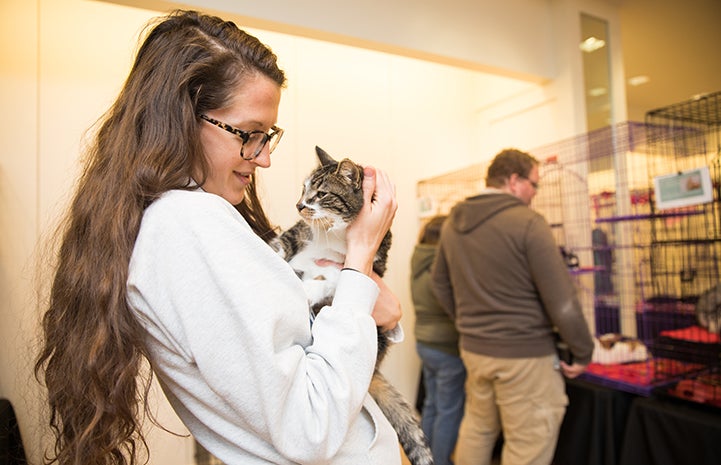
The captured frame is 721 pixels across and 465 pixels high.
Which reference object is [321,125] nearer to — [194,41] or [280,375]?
[194,41]

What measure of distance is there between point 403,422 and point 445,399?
4.98ft

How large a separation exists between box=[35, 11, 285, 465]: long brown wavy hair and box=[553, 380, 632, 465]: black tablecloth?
2027 millimetres

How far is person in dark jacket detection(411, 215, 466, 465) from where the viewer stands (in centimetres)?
233

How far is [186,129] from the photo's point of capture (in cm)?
65

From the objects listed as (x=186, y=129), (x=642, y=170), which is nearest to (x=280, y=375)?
(x=186, y=129)

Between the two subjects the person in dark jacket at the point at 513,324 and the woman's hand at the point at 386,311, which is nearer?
the woman's hand at the point at 386,311

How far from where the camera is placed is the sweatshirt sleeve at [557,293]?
1.78 m

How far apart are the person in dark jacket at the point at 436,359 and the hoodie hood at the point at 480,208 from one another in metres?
0.46

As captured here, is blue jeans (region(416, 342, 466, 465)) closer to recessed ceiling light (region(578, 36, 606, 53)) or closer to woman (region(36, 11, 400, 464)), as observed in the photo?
woman (region(36, 11, 400, 464))

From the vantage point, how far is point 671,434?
173 centimetres

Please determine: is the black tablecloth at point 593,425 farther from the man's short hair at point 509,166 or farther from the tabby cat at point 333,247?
the tabby cat at point 333,247

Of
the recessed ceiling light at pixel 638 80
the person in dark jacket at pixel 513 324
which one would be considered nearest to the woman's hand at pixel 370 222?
the person in dark jacket at pixel 513 324

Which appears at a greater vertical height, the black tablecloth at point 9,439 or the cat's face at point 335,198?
the cat's face at point 335,198

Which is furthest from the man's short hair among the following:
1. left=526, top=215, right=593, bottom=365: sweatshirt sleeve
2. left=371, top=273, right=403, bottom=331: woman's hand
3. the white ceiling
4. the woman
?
the white ceiling
